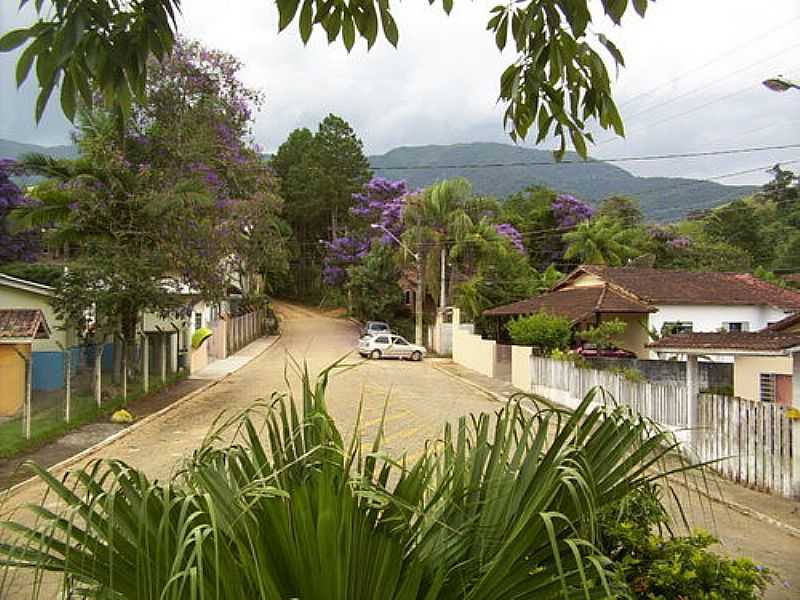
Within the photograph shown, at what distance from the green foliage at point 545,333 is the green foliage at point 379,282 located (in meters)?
23.0

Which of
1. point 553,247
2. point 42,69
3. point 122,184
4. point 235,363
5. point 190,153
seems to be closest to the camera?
point 42,69

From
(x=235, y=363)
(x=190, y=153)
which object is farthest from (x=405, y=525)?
(x=235, y=363)

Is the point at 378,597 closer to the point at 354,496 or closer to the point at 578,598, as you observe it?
the point at 354,496

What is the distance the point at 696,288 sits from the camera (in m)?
Answer: 29.9

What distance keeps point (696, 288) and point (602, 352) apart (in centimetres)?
808

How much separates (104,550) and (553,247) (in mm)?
55342

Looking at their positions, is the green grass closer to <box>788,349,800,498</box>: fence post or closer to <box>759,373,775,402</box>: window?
<box>788,349,800,498</box>: fence post

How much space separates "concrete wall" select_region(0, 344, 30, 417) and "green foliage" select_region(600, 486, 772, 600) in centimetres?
1543

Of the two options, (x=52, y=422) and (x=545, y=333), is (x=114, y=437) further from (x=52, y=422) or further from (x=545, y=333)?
(x=545, y=333)

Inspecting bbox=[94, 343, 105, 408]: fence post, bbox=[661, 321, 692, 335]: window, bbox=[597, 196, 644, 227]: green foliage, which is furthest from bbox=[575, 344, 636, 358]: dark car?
bbox=[597, 196, 644, 227]: green foliage

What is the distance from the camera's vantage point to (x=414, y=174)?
186 metres

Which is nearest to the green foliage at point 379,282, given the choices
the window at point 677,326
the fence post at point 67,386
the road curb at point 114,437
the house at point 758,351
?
the road curb at point 114,437

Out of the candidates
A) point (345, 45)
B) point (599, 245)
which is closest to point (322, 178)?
point (599, 245)

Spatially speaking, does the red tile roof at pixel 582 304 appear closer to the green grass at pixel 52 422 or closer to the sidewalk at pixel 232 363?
the sidewalk at pixel 232 363
